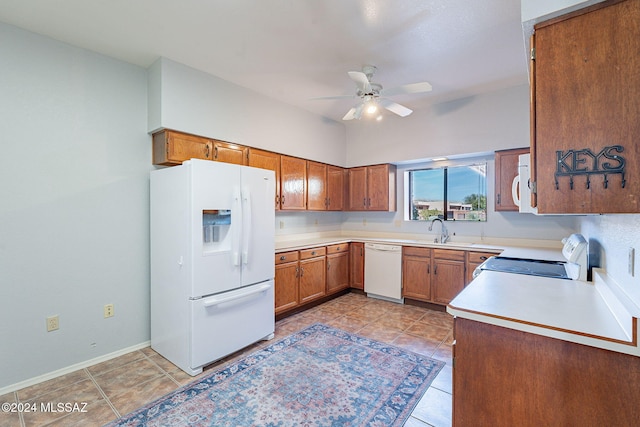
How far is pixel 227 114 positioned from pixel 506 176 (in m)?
3.38

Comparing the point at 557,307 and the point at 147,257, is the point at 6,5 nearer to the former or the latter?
the point at 147,257

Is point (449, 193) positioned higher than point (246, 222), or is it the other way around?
point (449, 193)

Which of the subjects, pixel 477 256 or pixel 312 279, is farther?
pixel 312 279

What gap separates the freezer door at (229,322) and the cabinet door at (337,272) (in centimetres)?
132

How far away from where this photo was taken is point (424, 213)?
455 cm

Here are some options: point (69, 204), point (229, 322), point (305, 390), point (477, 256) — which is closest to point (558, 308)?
A: point (305, 390)

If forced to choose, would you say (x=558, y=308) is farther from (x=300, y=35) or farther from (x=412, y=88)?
(x=300, y=35)

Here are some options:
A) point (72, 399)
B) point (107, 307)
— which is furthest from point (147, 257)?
point (72, 399)

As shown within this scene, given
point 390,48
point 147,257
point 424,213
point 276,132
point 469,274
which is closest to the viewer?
point 390,48

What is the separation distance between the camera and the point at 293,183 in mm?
4020

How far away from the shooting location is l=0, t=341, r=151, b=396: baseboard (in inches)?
85.6

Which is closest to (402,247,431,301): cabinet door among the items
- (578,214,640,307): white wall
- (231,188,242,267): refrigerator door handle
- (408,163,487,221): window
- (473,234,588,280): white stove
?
(408,163,487,221): window

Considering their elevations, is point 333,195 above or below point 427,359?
above

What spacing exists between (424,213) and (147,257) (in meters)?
3.79
